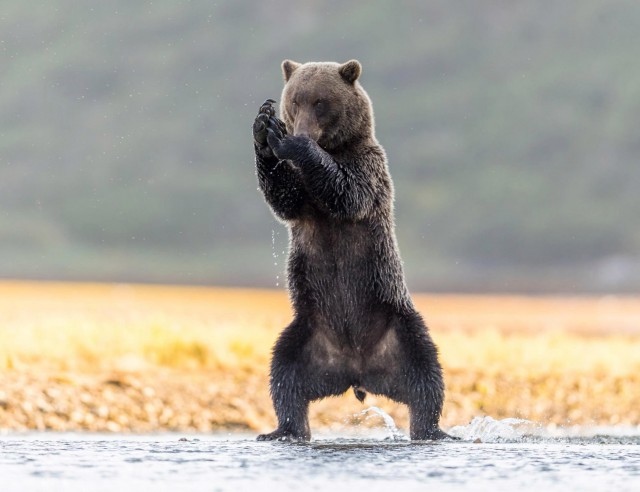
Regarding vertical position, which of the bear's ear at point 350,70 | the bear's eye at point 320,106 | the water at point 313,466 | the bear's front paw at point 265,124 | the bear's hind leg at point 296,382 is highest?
the bear's ear at point 350,70

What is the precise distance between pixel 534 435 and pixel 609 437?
2.30ft

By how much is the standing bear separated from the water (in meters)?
0.42

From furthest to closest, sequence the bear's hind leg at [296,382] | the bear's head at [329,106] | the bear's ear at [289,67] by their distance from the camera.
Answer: the bear's ear at [289,67] → the bear's head at [329,106] → the bear's hind leg at [296,382]

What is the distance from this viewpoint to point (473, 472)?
729cm

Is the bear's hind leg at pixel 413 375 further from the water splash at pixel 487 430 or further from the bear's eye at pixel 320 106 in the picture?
the bear's eye at pixel 320 106

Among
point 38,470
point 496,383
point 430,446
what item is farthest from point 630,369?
point 38,470

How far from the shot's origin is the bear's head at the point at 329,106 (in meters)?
8.91

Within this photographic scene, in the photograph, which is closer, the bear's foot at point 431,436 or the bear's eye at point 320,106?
the bear's foot at point 431,436

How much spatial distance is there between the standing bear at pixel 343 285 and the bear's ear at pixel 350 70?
0.02 meters

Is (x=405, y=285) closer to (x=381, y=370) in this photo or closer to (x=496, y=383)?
(x=381, y=370)

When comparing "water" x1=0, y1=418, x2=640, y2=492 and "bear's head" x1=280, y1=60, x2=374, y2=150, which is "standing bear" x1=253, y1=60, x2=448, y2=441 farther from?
"water" x1=0, y1=418, x2=640, y2=492

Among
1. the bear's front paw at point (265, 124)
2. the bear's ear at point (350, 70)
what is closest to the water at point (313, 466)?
the bear's front paw at point (265, 124)

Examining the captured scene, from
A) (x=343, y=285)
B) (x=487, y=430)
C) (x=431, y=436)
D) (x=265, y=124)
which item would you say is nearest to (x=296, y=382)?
(x=343, y=285)

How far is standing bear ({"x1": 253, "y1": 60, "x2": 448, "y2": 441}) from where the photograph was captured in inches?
346
